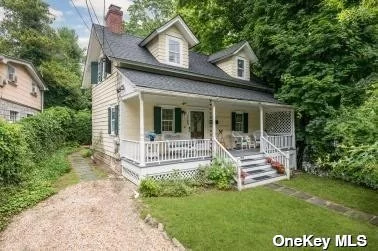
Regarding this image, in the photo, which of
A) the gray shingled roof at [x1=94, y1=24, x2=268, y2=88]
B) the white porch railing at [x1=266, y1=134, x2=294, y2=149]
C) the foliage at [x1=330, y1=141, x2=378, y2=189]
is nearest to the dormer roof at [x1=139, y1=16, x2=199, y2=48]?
the gray shingled roof at [x1=94, y1=24, x2=268, y2=88]

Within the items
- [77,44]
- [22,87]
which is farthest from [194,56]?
[77,44]

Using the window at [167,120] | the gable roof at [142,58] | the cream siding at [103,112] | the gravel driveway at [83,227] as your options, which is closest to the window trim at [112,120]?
the cream siding at [103,112]

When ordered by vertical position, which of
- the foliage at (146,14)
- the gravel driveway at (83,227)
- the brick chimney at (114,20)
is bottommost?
the gravel driveway at (83,227)

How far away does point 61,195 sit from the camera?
329 inches

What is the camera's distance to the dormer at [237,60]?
1552cm

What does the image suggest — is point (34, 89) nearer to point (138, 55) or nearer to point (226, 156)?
point (138, 55)

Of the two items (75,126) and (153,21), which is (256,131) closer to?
(75,126)

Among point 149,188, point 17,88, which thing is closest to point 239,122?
point 149,188

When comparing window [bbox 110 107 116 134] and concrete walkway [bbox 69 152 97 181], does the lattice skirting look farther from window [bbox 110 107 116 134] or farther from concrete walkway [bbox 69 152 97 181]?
window [bbox 110 107 116 134]

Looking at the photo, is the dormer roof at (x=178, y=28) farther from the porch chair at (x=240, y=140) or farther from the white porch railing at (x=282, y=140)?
the white porch railing at (x=282, y=140)

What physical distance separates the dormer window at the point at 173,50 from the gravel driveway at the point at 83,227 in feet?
24.7

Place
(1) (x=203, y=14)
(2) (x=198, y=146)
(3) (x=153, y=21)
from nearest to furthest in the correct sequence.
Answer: (2) (x=198, y=146), (1) (x=203, y=14), (3) (x=153, y=21)

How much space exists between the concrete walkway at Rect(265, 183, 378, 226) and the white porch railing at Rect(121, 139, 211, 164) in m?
3.02

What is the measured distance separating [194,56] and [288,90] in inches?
245
